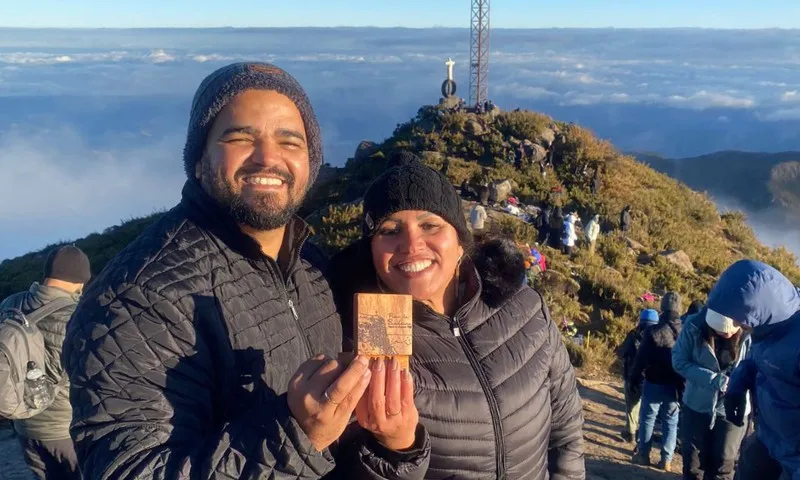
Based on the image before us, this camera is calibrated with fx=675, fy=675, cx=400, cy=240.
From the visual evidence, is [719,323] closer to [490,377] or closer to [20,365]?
[490,377]

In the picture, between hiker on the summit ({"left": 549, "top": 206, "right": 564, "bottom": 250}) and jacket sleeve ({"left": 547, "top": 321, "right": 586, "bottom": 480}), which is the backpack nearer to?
jacket sleeve ({"left": 547, "top": 321, "right": 586, "bottom": 480})

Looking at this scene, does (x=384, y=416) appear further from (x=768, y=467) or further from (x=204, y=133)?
(x=768, y=467)

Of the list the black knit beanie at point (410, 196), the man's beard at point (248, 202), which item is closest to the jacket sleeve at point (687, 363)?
the black knit beanie at point (410, 196)

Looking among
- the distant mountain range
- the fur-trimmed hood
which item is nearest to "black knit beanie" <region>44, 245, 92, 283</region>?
the fur-trimmed hood

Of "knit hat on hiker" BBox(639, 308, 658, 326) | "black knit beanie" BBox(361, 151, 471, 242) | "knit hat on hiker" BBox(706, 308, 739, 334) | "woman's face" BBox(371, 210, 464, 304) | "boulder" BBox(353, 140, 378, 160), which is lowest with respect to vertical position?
"boulder" BBox(353, 140, 378, 160)

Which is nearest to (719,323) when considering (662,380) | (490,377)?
(662,380)

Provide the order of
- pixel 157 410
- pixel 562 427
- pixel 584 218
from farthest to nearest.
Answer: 1. pixel 584 218
2. pixel 562 427
3. pixel 157 410
